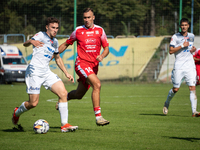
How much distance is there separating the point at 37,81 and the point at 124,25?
20627 millimetres

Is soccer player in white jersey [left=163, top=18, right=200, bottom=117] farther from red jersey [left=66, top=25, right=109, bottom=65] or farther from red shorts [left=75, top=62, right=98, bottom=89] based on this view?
red shorts [left=75, top=62, right=98, bottom=89]

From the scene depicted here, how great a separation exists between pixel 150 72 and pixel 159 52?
1.61m

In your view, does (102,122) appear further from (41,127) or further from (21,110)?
(21,110)

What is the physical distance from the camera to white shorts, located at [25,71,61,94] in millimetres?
6730

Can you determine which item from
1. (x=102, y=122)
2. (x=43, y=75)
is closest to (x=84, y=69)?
(x=43, y=75)

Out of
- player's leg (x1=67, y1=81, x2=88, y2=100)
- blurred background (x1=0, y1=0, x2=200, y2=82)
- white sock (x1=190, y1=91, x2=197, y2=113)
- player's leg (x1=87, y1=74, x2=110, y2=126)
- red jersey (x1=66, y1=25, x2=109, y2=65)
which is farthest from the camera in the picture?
blurred background (x1=0, y1=0, x2=200, y2=82)

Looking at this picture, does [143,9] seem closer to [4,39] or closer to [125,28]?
[125,28]

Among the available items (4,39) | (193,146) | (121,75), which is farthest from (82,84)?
(4,39)

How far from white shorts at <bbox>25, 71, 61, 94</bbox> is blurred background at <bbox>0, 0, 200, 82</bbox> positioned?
15.4 metres

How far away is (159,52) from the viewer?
2400 cm

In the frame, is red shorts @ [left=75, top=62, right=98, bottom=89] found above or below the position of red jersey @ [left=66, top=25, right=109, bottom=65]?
below

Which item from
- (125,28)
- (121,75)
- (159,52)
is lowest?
(121,75)

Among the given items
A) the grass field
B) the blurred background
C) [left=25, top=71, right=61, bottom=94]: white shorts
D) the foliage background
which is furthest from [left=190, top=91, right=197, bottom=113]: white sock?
the foliage background

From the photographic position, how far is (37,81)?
22.1 ft
